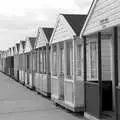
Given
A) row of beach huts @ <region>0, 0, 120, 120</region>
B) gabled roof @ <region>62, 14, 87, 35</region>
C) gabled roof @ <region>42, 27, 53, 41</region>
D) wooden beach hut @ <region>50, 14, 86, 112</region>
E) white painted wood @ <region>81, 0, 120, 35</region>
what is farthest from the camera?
gabled roof @ <region>42, 27, 53, 41</region>

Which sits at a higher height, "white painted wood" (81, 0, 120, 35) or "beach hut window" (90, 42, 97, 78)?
"white painted wood" (81, 0, 120, 35)

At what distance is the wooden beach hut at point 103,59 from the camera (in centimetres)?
809

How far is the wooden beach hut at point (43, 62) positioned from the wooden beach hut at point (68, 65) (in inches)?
78.8

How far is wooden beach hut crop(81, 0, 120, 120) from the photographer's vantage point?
8.09m

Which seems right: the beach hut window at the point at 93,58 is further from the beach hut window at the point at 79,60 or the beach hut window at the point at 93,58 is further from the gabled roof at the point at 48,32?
the gabled roof at the point at 48,32

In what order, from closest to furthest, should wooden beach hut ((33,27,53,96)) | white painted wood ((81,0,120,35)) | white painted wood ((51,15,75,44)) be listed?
white painted wood ((81,0,120,35)) < white painted wood ((51,15,75,44)) < wooden beach hut ((33,27,53,96))

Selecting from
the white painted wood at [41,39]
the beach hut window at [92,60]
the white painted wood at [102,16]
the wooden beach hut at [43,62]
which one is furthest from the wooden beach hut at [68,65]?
the white painted wood at [41,39]

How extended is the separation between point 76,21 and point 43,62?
22.1ft

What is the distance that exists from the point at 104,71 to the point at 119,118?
387 cm

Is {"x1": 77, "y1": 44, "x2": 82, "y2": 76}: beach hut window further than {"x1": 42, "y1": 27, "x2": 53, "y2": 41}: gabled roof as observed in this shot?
No

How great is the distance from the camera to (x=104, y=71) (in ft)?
38.3

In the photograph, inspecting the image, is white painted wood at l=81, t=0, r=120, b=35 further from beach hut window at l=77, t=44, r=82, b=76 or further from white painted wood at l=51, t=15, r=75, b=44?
beach hut window at l=77, t=44, r=82, b=76

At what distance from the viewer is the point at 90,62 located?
12062 millimetres

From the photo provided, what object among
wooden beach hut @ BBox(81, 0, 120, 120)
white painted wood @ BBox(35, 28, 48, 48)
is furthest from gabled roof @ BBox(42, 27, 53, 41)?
wooden beach hut @ BBox(81, 0, 120, 120)
